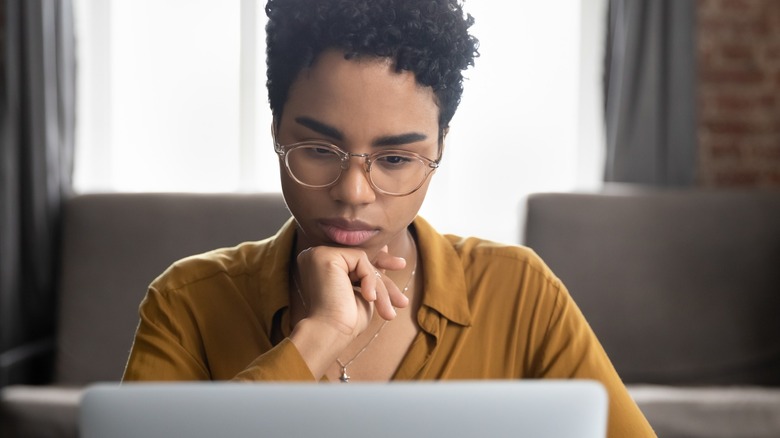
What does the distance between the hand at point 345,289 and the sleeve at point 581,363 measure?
9.3 inches

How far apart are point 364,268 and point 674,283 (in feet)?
7.53

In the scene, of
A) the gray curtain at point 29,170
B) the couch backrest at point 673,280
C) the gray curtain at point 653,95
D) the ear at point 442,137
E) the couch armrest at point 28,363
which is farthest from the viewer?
the gray curtain at point 653,95

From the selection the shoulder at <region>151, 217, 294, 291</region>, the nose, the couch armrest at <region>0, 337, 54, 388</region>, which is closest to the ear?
the nose

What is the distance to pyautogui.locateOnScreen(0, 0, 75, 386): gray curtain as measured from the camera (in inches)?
135

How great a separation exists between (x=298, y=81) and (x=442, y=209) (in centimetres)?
271

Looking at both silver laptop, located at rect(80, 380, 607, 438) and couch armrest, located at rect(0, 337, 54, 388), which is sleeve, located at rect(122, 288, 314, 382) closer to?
silver laptop, located at rect(80, 380, 607, 438)

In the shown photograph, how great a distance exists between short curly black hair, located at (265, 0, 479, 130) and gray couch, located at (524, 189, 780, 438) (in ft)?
6.90

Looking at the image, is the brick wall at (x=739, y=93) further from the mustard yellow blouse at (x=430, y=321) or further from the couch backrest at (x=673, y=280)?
the mustard yellow blouse at (x=430, y=321)

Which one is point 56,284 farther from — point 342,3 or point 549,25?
point 342,3

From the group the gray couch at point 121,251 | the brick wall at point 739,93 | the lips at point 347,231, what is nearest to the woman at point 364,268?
the lips at point 347,231

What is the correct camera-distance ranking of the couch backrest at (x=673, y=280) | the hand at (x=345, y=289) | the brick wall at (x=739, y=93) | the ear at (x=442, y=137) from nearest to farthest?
the hand at (x=345, y=289), the ear at (x=442, y=137), the couch backrest at (x=673, y=280), the brick wall at (x=739, y=93)

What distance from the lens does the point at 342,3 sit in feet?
3.67

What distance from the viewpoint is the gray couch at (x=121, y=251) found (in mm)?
3213

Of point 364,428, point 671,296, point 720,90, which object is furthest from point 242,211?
point 364,428
